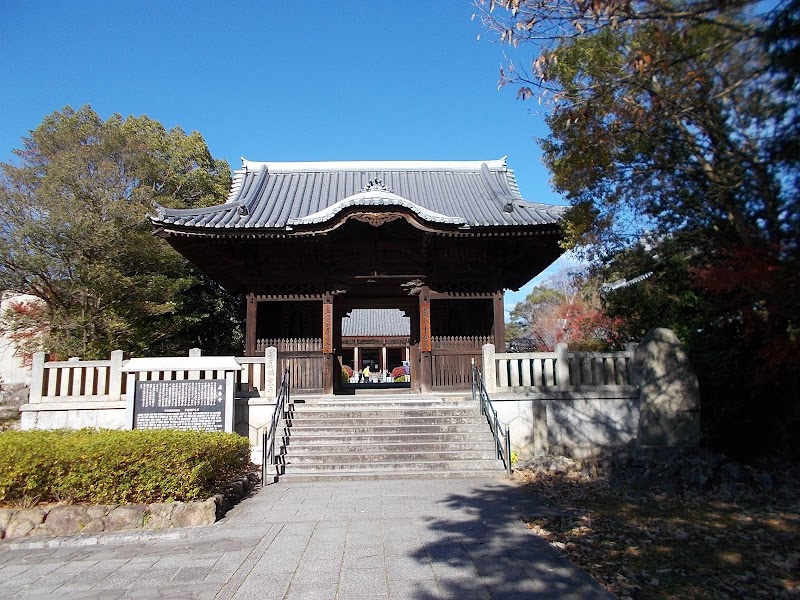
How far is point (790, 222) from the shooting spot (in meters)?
4.42

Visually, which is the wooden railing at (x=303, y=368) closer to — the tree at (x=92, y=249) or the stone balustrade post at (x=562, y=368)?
the tree at (x=92, y=249)

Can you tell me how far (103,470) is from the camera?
6203 mm

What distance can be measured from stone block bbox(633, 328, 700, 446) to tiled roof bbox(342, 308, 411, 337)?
2578 centimetres

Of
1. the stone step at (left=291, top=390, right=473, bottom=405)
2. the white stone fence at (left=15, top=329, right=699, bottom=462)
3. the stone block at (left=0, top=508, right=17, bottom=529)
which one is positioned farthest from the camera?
the stone step at (left=291, top=390, right=473, bottom=405)

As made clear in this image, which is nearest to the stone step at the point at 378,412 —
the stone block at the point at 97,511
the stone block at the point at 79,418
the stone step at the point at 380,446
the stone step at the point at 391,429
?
the stone step at the point at 391,429

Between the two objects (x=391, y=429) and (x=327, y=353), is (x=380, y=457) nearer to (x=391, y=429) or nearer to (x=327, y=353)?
(x=391, y=429)

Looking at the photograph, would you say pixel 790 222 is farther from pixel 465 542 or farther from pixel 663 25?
pixel 465 542

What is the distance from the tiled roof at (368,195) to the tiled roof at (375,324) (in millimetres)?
18890

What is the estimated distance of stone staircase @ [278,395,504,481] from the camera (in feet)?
29.0

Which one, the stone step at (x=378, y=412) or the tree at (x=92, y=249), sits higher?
the tree at (x=92, y=249)

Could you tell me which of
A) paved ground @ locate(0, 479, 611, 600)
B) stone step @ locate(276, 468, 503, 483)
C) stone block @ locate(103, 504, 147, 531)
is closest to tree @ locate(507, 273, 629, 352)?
stone step @ locate(276, 468, 503, 483)

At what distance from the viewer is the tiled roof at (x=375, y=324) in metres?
36.1

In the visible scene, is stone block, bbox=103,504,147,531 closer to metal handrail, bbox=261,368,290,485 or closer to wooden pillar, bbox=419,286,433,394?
metal handrail, bbox=261,368,290,485

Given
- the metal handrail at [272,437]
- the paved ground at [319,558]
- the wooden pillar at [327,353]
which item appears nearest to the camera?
the paved ground at [319,558]
